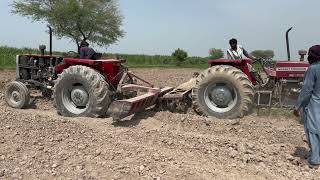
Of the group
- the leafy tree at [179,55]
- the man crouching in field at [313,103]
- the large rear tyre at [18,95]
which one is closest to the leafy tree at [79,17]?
the leafy tree at [179,55]

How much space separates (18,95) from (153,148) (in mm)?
4909

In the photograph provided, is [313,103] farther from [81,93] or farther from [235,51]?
[81,93]

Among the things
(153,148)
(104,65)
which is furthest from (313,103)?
(104,65)

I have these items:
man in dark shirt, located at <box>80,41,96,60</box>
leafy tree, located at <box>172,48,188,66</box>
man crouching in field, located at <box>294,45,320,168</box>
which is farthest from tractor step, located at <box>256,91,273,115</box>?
leafy tree, located at <box>172,48,188,66</box>

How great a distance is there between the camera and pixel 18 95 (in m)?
10.3

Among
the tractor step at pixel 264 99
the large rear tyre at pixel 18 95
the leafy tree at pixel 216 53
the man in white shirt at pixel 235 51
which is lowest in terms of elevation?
the large rear tyre at pixel 18 95

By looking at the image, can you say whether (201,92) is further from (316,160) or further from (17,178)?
(17,178)

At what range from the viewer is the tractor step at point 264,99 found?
902cm

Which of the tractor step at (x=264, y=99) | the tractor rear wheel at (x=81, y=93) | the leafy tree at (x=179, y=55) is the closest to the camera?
the tractor rear wheel at (x=81, y=93)

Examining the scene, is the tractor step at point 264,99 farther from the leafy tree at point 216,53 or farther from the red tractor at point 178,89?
the leafy tree at point 216,53

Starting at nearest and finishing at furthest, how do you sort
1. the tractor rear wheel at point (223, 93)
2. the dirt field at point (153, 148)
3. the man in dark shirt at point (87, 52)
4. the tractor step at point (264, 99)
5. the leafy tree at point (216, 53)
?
the dirt field at point (153, 148), the tractor rear wheel at point (223, 93), the tractor step at point (264, 99), the man in dark shirt at point (87, 52), the leafy tree at point (216, 53)

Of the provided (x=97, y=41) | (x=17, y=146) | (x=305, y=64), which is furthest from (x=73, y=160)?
(x=97, y=41)

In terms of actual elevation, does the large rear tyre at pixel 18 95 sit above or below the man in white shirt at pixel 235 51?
below

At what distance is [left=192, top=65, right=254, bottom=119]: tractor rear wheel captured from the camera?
8.70 m
